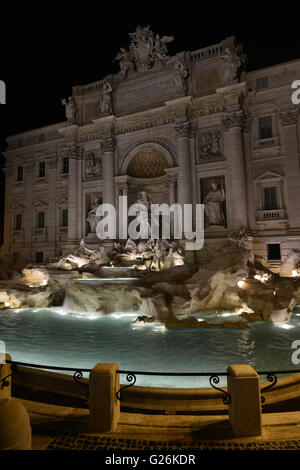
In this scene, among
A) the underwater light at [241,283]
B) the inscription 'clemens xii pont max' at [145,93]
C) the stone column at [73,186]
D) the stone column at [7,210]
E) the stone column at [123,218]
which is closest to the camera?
the underwater light at [241,283]

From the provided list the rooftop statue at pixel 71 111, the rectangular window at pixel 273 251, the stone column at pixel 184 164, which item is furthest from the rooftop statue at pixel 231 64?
the rooftop statue at pixel 71 111

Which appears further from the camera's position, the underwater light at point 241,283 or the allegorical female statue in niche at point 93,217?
the allegorical female statue in niche at point 93,217

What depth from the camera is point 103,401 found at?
3.20 metres

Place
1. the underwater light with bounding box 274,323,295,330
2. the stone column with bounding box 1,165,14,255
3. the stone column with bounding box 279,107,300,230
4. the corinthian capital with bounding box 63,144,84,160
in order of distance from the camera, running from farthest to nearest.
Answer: the stone column with bounding box 1,165,14,255
the corinthian capital with bounding box 63,144,84,160
the stone column with bounding box 279,107,300,230
the underwater light with bounding box 274,323,295,330

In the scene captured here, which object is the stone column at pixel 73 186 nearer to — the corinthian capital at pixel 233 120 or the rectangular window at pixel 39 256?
the rectangular window at pixel 39 256

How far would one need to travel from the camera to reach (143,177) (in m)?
21.9

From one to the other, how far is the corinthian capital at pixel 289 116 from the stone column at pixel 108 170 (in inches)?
453

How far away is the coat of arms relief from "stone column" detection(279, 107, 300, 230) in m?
9.36

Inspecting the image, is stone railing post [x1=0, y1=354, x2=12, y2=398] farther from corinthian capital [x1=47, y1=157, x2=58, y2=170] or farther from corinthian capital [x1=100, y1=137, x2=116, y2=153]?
corinthian capital [x1=47, y1=157, x2=58, y2=170]

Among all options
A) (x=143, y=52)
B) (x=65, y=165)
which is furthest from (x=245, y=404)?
(x=65, y=165)

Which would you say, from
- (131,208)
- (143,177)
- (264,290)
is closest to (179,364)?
(264,290)

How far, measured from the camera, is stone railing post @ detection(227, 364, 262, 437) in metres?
3.04

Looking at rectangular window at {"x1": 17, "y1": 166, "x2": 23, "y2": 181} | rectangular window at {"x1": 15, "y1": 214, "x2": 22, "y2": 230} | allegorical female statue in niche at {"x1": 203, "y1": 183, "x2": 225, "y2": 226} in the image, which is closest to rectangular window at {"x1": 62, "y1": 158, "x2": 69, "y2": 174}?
rectangular window at {"x1": 17, "y1": 166, "x2": 23, "y2": 181}

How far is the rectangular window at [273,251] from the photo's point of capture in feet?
56.4
